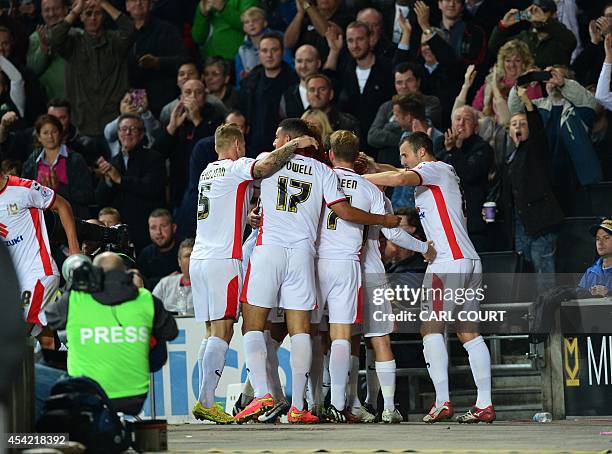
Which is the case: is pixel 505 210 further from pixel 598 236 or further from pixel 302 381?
pixel 302 381

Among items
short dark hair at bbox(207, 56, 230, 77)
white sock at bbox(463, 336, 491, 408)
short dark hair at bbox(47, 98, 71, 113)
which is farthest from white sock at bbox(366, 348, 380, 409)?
short dark hair at bbox(47, 98, 71, 113)

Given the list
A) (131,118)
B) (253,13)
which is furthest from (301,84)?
(131,118)

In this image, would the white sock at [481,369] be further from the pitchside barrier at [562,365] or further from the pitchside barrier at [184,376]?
the pitchside barrier at [184,376]

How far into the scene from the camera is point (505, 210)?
1522 centimetres

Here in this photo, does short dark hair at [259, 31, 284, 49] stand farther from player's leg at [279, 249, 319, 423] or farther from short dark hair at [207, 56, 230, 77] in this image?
player's leg at [279, 249, 319, 423]

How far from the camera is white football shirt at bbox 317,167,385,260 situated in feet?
39.8

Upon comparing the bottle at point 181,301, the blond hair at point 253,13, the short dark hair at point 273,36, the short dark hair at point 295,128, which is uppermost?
the blond hair at point 253,13

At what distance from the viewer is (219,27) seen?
18.4 metres

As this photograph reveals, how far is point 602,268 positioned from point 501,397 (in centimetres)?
163

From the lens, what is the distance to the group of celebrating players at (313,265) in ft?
38.5

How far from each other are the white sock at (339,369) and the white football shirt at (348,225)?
2.66ft

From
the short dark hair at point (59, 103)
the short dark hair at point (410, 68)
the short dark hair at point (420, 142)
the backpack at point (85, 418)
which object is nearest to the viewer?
the backpack at point (85, 418)

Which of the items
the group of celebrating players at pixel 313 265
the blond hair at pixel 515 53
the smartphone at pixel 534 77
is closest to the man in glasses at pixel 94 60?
the blond hair at pixel 515 53
